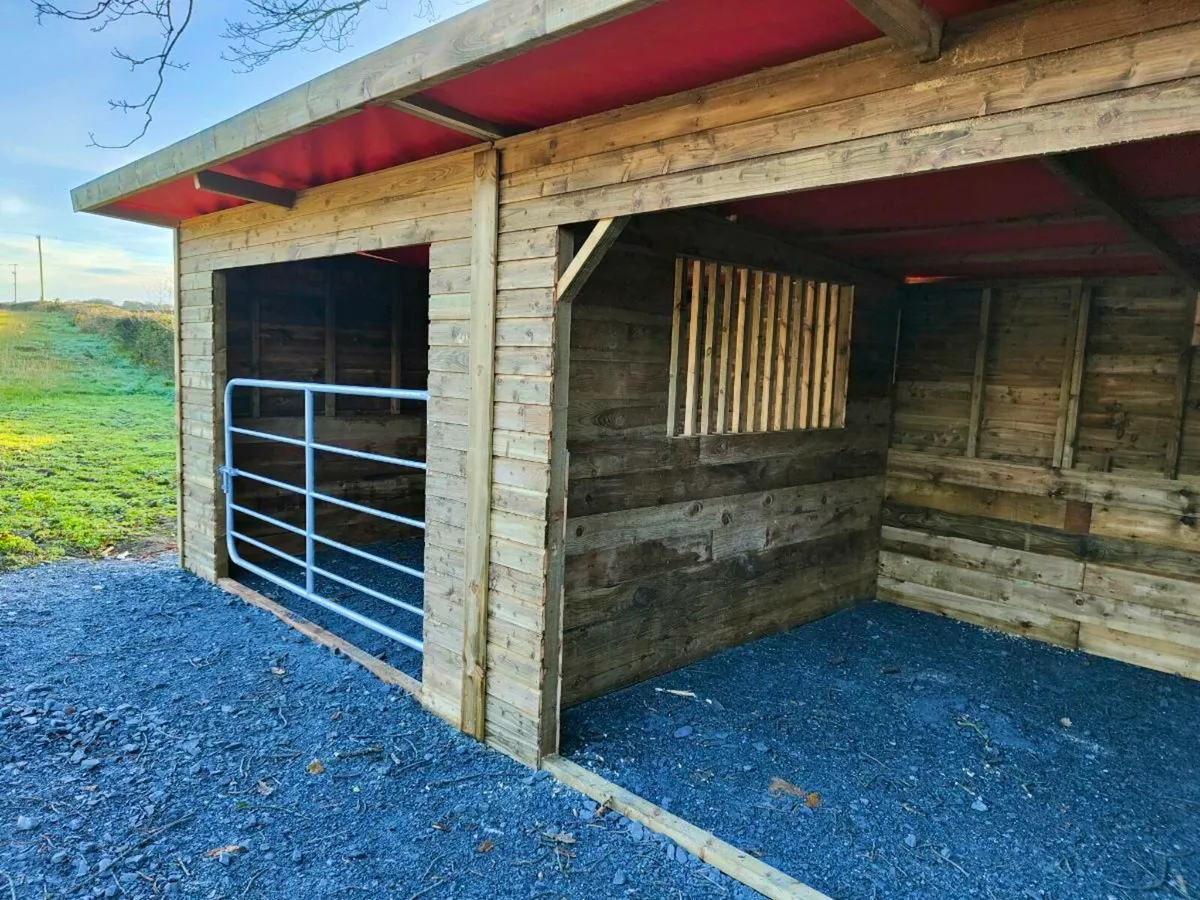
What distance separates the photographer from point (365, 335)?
514 centimetres

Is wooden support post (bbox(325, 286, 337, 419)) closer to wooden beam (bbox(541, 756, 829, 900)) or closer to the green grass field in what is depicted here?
the green grass field

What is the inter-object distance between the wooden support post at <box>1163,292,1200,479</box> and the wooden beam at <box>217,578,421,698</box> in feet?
12.1

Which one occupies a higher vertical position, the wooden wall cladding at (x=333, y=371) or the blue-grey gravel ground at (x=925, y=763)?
the wooden wall cladding at (x=333, y=371)

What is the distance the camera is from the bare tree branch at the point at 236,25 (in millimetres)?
3094

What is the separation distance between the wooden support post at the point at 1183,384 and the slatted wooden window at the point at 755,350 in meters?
1.52

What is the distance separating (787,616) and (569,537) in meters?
1.69

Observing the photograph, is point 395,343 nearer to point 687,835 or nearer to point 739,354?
point 739,354

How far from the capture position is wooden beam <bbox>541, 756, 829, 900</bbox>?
1879 mm

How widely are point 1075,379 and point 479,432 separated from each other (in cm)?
321

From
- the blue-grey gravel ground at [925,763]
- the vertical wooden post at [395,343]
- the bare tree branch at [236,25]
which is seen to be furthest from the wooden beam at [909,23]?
the vertical wooden post at [395,343]

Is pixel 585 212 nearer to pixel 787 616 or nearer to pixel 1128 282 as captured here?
pixel 787 616

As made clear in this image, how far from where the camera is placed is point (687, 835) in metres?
2.07

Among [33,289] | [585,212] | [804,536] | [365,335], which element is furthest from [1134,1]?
[33,289]

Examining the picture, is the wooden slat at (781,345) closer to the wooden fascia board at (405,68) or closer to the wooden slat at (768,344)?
the wooden slat at (768,344)
